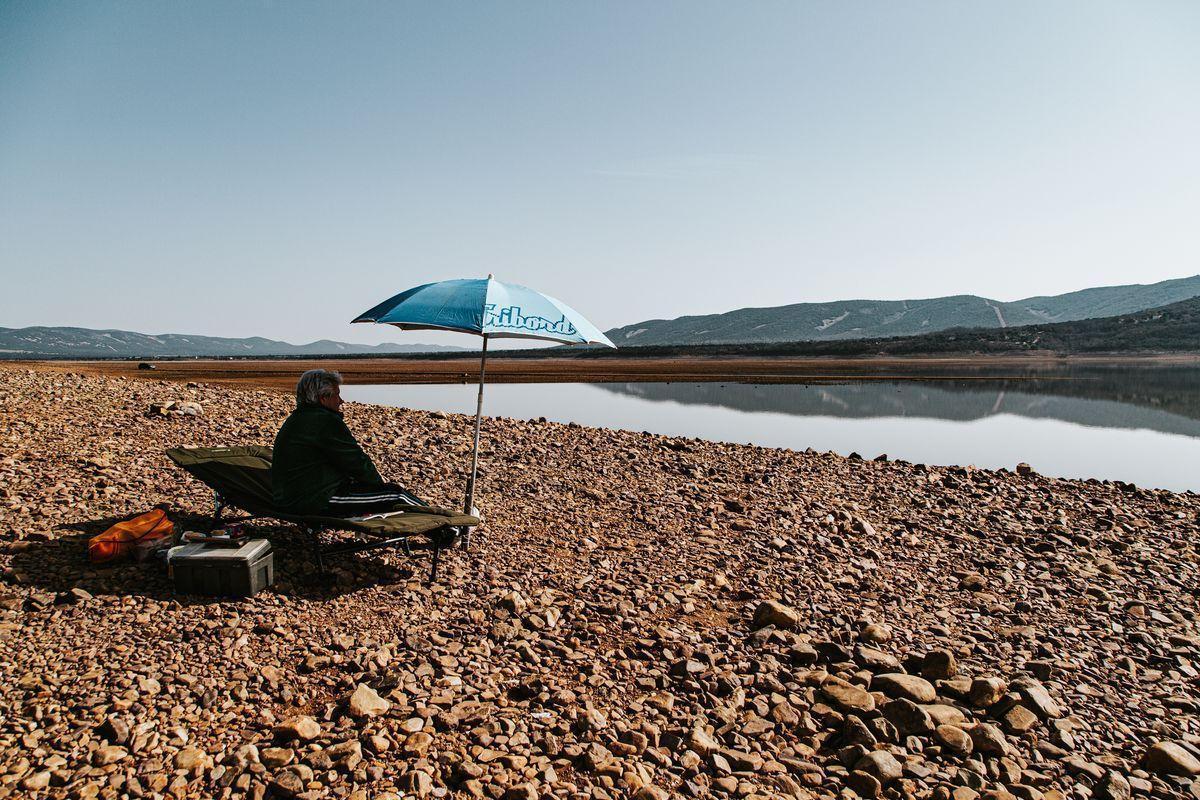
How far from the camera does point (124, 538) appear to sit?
6.19 m

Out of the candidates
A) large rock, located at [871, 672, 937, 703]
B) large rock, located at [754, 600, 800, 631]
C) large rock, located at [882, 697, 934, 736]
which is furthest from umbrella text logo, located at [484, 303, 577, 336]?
large rock, located at [882, 697, 934, 736]

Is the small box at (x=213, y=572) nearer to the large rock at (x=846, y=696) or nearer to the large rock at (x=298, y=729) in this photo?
the large rock at (x=298, y=729)

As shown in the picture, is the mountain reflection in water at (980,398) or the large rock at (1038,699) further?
the mountain reflection in water at (980,398)

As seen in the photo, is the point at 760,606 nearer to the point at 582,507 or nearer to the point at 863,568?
the point at 863,568

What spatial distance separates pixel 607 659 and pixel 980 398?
1786 inches

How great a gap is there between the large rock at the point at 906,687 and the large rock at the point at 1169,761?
1.33 m

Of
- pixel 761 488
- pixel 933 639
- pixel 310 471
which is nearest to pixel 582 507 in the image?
pixel 761 488

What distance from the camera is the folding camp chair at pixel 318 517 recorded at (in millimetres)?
6301

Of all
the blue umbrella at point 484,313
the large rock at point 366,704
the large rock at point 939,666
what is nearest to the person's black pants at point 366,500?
the blue umbrella at point 484,313

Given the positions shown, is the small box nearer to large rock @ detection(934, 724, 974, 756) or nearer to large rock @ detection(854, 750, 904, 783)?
large rock @ detection(854, 750, 904, 783)

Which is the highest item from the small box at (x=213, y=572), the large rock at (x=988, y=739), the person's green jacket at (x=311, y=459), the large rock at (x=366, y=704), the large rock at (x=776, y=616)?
the person's green jacket at (x=311, y=459)

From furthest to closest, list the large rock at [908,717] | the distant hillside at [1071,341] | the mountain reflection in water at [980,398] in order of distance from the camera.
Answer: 1. the distant hillside at [1071,341]
2. the mountain reflection in water at [980,398]
3. the large rock at [908,717]

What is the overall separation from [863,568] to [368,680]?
5.97 meters

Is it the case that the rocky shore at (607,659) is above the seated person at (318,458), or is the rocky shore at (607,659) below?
below
